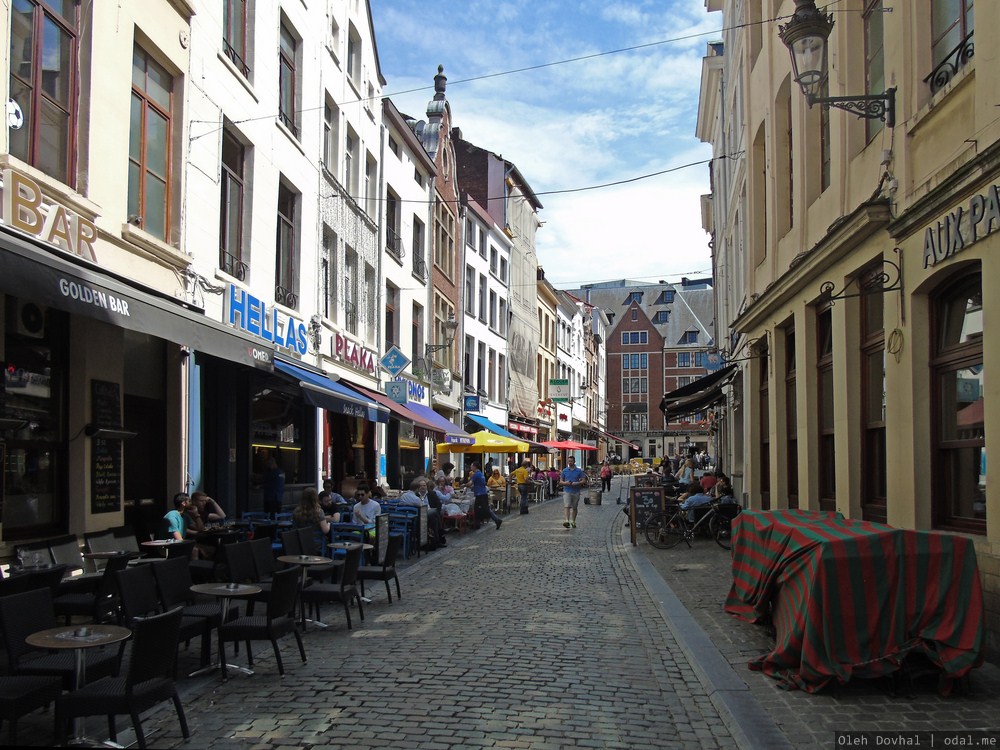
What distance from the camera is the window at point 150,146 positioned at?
10812mm

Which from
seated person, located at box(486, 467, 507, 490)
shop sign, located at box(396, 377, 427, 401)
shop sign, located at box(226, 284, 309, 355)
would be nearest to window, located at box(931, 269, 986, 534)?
shop sign, located at box(226, 284, 309, 355)

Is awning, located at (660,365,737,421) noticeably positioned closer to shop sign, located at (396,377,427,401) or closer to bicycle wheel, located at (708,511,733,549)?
bicycle wheel, located at (708,511,733,549)

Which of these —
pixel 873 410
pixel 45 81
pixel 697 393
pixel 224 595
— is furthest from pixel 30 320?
pixel 697 393

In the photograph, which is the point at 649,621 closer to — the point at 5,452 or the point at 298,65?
the point at 5,452

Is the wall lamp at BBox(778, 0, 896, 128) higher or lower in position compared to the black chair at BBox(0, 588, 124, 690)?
higher

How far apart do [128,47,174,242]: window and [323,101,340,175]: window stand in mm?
7389

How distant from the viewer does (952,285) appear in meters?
7.84

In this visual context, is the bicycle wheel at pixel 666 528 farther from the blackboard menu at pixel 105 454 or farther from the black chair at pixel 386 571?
the blackboard menu at pixel 105 454

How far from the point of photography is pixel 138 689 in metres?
4.73

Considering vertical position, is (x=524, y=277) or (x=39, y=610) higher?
(x=524, y=277)

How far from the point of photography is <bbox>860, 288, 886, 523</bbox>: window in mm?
9641

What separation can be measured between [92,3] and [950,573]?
32.3ft

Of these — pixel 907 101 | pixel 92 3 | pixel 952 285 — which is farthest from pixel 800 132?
pixel 92 3

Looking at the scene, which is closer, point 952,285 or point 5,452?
point 952,285
